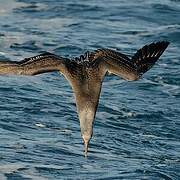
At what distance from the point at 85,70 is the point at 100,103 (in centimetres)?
576

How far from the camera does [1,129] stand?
47.8ft

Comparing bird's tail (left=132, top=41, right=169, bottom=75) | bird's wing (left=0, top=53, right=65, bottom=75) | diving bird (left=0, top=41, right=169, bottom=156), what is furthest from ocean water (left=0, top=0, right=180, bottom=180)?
bird's wing (left=0, top=53, right=65, bottom=75)

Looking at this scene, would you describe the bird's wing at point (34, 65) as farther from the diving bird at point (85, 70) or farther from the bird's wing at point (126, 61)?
the bird's wing at point (126, 61)

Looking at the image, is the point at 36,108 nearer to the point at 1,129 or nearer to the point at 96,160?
the point at 1,129

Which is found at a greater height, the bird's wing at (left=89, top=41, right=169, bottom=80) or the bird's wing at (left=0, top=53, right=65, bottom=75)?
the bird's wing at (left=89, top=41, right=169, bottom=80)

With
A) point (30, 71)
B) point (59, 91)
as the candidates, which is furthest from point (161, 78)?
point (30, 71)

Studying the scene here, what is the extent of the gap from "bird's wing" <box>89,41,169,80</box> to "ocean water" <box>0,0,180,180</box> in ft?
6.19

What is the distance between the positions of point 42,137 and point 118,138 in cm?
148

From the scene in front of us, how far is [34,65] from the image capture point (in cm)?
1082

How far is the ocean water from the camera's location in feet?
42.9

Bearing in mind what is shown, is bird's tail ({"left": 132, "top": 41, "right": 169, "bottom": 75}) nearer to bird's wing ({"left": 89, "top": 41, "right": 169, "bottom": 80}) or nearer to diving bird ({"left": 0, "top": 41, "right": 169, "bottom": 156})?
bird's wing ({"left": 89, "top": 41, "right": 169, "bottom": 80})

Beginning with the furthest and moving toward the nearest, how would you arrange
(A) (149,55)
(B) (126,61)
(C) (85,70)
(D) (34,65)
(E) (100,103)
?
(E) (100,103)
(A) (149,55)
(B) (126,61)
(C) (85,70)
(D) (34,65)

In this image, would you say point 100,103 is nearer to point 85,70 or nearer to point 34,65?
point 85,70

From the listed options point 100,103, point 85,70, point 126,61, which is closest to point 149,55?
point 126,61
